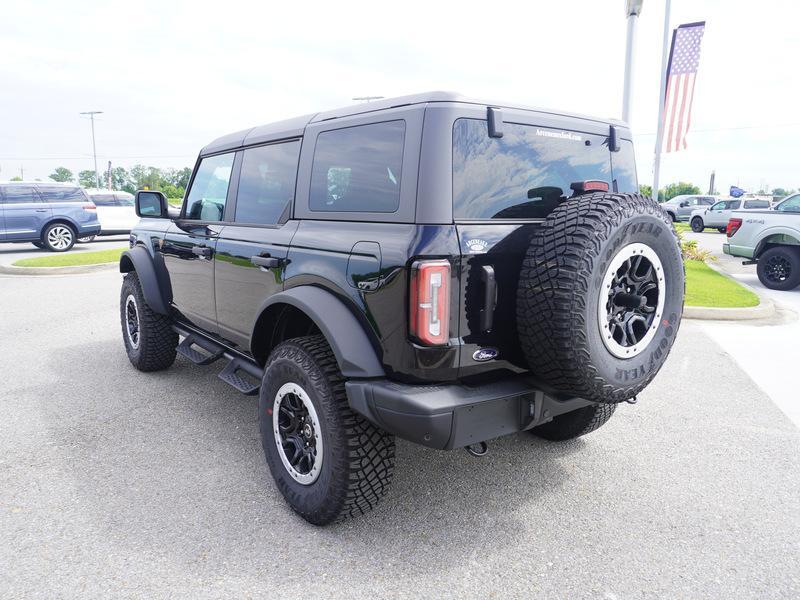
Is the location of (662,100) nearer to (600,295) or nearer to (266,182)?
(266,182)

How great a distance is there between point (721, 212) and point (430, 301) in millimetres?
27166

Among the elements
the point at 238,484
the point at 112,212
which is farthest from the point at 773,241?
the point at 112,212

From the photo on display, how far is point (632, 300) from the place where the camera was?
2.51 metres

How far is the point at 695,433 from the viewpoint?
385 centimetres

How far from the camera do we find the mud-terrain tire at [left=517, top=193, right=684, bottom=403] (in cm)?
227

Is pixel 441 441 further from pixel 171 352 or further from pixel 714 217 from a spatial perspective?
pixel 714 217

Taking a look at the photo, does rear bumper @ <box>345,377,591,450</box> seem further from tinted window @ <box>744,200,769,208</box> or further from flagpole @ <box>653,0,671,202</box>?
tinted window @ <box>744,200,769,208</box>

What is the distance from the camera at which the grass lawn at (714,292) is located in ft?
25.5

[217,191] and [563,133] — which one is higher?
[563,133]

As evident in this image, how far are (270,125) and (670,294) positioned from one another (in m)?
2.58

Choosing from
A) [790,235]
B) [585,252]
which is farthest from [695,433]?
[790,235]

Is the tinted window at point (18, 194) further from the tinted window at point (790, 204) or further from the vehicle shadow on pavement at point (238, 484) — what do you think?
the tinted window at point (790, 204)

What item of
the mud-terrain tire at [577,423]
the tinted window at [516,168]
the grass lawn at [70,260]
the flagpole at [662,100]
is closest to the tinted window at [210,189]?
the tinted window at [516,168]

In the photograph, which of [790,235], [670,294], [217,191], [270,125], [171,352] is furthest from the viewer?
[790,235]
